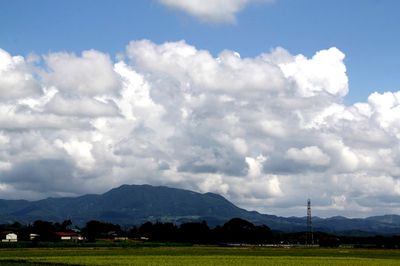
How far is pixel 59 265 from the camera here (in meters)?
70.1

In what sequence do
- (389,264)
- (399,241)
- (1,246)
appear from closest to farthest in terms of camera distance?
(389,264) → (1,246) → (399,241)

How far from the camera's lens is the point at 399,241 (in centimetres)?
19475

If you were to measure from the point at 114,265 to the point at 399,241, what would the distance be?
142m

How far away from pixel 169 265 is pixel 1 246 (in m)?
79.0

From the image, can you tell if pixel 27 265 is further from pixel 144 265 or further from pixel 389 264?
pixel 389 264

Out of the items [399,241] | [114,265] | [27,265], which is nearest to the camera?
[27,265]

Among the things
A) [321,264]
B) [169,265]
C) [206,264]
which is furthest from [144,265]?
[321,264]

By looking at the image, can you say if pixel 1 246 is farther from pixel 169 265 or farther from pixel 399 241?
pixel 399 241

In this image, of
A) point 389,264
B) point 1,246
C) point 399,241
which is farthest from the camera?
point 399,241

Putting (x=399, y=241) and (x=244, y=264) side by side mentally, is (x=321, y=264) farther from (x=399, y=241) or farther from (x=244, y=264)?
(x=399, y=241)

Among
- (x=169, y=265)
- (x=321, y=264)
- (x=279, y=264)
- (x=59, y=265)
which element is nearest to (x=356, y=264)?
(x=321, y=264)

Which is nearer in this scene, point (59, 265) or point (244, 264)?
point (59, 265)

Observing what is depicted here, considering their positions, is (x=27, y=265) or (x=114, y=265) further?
(x=114, y=265)

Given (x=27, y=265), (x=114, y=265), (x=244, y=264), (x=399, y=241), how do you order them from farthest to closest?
(x=399, y=241) → (x=244, y=264) → (x=114, y=265) → (x=27, y=265)
